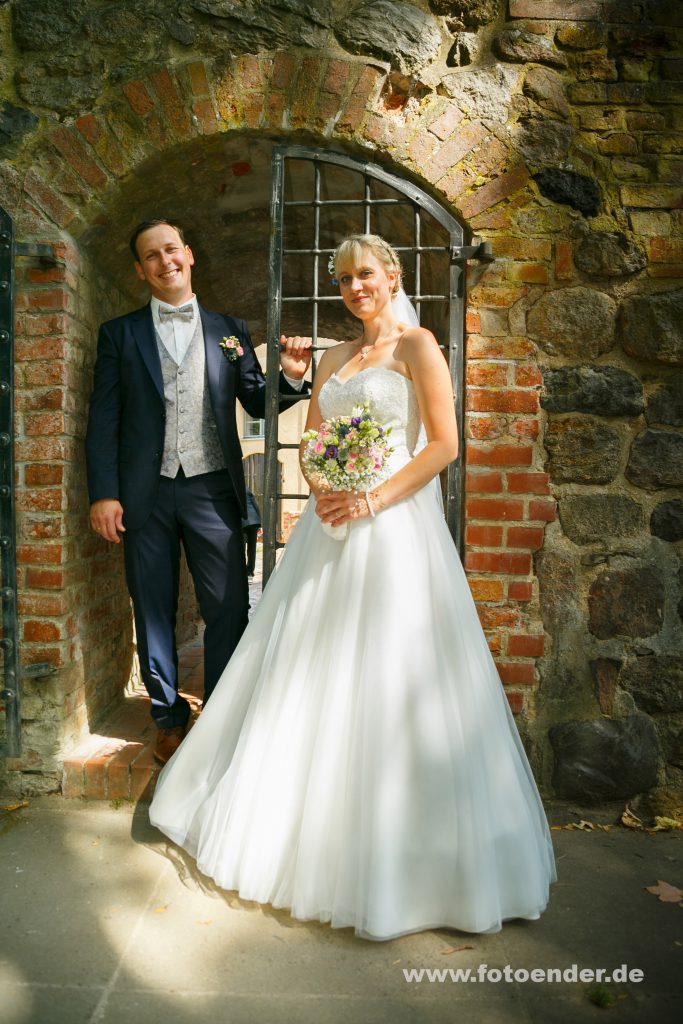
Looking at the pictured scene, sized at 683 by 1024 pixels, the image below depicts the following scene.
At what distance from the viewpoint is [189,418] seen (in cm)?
299

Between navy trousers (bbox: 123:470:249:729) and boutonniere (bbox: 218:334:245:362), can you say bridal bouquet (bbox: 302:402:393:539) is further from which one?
boutonniere (bbox: 218:334:245:362)

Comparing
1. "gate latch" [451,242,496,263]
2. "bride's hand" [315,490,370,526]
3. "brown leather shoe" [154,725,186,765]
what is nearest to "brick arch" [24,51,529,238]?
"gate latch" [451,242,496,263]

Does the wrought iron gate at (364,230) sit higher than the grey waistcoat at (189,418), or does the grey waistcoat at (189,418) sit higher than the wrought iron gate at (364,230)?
the wrought iron gate at (364,230)

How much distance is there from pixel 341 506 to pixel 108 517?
3.55 feet

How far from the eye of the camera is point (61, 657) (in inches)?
116

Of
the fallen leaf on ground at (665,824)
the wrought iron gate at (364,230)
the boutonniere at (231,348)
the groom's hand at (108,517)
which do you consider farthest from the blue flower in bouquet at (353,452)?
the fallen leaf on ground at (665,824)

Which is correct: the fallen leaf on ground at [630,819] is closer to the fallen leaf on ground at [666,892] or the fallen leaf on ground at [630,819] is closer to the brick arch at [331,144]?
the fallen leaf on ground at [666,892]

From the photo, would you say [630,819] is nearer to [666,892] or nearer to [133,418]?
[666,892]

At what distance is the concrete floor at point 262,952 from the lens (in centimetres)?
180

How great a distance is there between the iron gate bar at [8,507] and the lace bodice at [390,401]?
1340 mm

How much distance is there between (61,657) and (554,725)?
2.05m

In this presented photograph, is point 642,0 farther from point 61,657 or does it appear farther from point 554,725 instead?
point 61,657

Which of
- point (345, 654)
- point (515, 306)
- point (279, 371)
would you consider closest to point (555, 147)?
point (515, 306)

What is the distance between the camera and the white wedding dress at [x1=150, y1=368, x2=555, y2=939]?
6.82 feet
